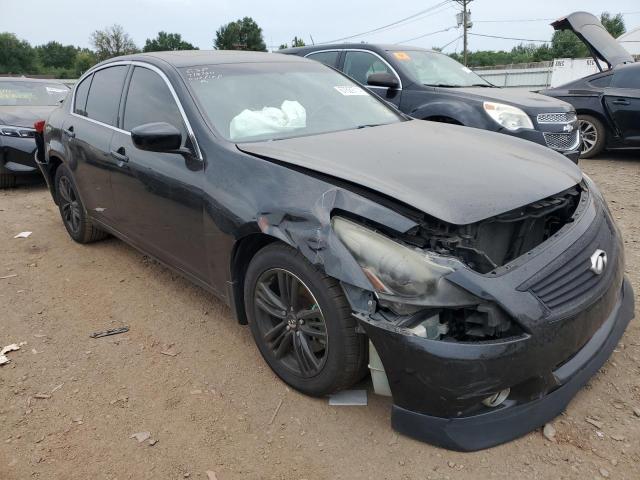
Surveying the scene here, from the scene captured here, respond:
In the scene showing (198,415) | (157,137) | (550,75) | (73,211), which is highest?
(157,137)

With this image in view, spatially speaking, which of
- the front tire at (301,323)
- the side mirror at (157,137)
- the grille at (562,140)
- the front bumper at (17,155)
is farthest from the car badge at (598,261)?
the front bumper at (17,155)

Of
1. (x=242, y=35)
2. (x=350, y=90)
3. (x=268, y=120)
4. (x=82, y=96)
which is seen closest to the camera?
(x=268, y=120)

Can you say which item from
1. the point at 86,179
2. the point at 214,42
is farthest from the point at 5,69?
the point at 86,179

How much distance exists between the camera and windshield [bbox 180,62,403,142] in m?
2.85

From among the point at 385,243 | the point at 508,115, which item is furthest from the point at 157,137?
the point at 508,115

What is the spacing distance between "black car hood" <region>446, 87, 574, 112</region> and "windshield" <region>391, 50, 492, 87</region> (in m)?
0.31

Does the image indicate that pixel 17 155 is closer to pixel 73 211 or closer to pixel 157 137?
pixel 73 211

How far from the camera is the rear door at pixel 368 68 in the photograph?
6.05 meters

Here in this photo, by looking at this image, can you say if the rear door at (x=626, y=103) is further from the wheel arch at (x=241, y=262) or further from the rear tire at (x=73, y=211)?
the rear tire at (x=73, y=211)

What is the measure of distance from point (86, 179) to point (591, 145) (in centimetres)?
711

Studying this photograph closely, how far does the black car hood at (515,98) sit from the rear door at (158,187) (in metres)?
3.70

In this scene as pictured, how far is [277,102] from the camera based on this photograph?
3.06 meters

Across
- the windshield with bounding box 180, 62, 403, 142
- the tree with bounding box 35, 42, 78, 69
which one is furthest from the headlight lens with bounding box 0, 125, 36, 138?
the tree with bounding box 35, 42, 78, 69

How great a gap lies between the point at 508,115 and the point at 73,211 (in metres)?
4.55
